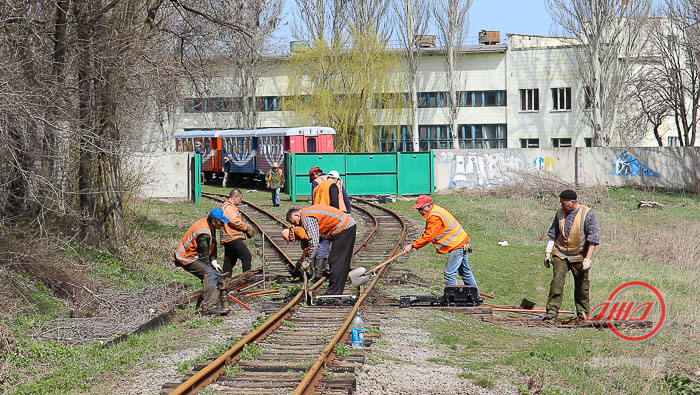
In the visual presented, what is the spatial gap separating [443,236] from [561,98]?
145 ft

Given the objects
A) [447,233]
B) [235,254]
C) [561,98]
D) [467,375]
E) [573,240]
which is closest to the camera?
[467,375]

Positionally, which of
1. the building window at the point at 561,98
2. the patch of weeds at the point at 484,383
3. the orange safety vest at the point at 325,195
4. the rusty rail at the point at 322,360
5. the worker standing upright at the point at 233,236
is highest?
the building window at the point at 561,98

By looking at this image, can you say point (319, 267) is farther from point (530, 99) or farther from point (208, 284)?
point (530, 99)

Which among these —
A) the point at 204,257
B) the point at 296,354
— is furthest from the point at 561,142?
the point at 296,354

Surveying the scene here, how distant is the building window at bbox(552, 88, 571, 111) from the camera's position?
53.4 meters

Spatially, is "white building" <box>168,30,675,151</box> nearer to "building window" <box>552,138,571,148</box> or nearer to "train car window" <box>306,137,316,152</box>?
"building window" <box>552,138,571,148</box>

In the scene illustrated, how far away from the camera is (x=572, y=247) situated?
11141 millimetres

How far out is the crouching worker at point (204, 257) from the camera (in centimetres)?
1151

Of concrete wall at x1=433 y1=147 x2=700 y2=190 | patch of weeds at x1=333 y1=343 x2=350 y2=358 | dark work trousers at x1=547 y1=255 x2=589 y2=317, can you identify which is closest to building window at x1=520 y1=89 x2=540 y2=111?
concrete wall at x1=433 y1=147 x2=700 y2=190

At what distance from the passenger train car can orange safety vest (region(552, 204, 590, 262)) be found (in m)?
26.0

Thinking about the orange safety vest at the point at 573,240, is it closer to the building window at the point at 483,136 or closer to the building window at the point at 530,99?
the building window at the point at 530,99

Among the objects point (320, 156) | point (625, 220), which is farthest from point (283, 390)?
point (320, 156)

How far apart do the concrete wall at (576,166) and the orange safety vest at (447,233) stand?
24.1m

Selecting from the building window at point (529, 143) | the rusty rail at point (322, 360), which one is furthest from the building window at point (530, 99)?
the rusty rail at point (322, 360)
